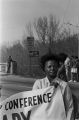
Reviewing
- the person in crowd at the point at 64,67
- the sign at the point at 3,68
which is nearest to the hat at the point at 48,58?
the person in crowd at the point at 64,67

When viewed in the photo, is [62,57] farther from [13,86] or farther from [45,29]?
[13,86]

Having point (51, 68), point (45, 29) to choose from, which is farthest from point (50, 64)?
point (45, 29)

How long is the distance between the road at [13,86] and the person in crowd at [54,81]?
0.67 ft

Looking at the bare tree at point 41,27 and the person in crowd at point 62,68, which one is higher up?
the bare tree at point 41,27

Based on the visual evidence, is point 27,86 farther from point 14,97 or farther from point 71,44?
point 71,44

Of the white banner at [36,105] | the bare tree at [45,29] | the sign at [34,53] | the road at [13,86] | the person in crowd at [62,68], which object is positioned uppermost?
the bare tree at [45,29]

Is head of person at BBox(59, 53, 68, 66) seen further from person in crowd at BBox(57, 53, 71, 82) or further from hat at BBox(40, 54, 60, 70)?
hat at BBox(40, 54, 60, 70)

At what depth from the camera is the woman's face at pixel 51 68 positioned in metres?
2.08

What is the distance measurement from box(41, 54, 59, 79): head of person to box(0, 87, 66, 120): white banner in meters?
0.16

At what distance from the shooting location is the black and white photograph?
7.20ft

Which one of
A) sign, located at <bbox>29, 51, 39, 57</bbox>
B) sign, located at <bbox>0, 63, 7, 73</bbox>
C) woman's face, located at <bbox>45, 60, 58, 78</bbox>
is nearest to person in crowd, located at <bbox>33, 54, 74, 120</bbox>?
woman's face, located at <bbox>45, 60, 58, 78</bbox>

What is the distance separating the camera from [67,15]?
252 cm

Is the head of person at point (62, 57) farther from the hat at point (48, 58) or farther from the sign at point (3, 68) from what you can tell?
the sign at point (3, 68)

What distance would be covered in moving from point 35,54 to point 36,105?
430 mm
